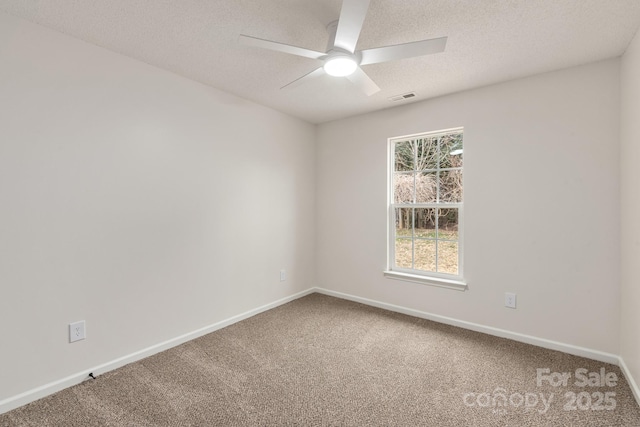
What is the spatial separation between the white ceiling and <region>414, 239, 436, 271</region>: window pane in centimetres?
166

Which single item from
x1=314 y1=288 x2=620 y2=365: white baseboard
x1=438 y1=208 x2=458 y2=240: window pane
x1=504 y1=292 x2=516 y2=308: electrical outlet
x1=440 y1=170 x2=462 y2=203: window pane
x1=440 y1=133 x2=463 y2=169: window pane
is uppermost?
x1=440 y1=133 x2=463 y2=169: window pane

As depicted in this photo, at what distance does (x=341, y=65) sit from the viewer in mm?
1860

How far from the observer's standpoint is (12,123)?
1774 millimetres

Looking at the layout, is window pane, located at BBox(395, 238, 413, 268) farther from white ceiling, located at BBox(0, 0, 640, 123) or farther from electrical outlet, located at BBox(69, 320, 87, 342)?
electrical outlet, located at BBox(69, 320, 87, 342)

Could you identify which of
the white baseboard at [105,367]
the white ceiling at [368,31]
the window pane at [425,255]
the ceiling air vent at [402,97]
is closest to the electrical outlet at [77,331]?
the white baseboard at [105,367]

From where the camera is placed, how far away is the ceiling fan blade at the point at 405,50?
5.21 ft

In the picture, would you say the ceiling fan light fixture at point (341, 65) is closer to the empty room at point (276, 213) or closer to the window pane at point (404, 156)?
the empty room at point (276, 213)

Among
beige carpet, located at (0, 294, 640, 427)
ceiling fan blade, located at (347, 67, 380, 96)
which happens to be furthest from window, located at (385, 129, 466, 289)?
ceiling fan blade, located at (347, 67, 380, 96)

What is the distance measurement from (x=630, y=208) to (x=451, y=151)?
1451 mm

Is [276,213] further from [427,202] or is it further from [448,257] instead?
[448,257]

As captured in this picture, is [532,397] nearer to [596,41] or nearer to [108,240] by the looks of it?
[596,41]

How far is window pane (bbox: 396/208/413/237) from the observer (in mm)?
3373

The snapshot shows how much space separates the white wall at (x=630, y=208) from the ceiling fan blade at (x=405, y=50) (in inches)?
54.5

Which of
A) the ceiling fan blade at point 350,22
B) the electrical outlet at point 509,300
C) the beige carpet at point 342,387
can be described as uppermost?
the ceiling fan blade at point 350,22
